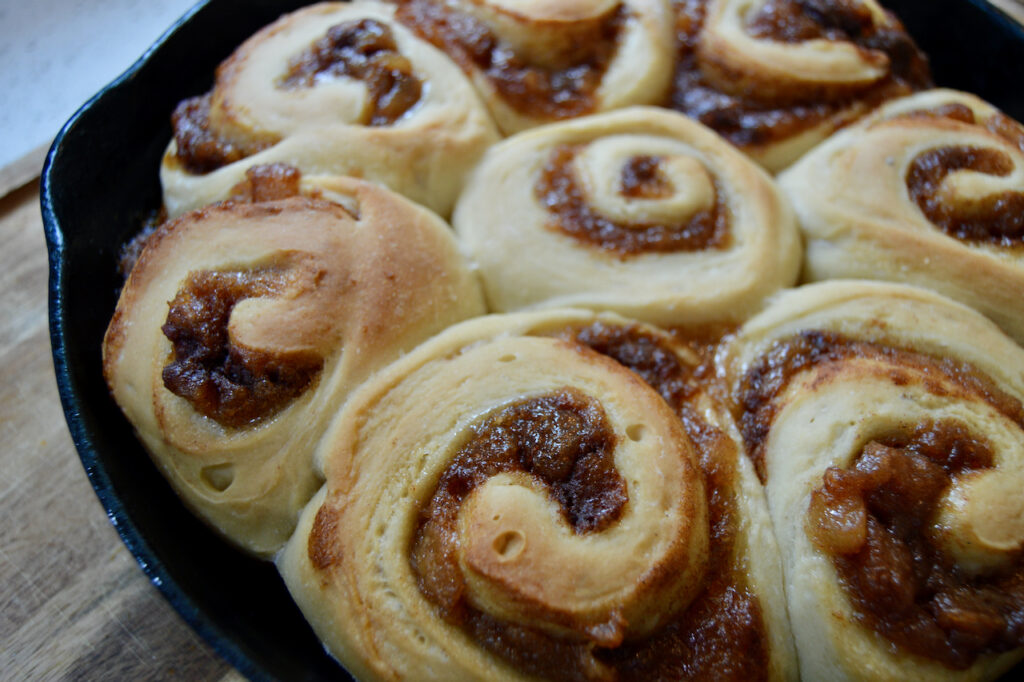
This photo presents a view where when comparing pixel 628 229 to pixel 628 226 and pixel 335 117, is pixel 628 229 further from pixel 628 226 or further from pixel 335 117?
pixel 335 117

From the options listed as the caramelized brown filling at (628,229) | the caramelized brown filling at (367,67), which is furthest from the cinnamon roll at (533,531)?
the caramelized brown filling at (367,67)

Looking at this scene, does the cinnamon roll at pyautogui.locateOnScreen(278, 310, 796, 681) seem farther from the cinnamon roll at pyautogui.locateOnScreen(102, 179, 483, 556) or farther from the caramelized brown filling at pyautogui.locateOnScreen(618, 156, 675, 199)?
the caramelized brown filling at pyautogui.locateOnScreen(618, 156, 675, 199)

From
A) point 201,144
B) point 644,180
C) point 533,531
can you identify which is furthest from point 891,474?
point 201,144

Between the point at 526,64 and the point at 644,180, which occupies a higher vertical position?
the point at 526,64

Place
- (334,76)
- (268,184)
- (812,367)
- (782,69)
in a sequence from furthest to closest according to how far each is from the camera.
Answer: (782,69), (334,76), (268,184), (812,367)

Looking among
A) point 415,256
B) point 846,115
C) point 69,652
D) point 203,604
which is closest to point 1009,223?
point 846,115

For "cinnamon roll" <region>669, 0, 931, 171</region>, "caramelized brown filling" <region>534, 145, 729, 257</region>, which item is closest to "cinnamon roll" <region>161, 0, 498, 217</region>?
"caramelized brown filling" <region>534, 145, 729, 257</region>

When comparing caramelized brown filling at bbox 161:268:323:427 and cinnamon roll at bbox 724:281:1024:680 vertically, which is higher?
caramelized brown filling at bbox 161:268:323:427
